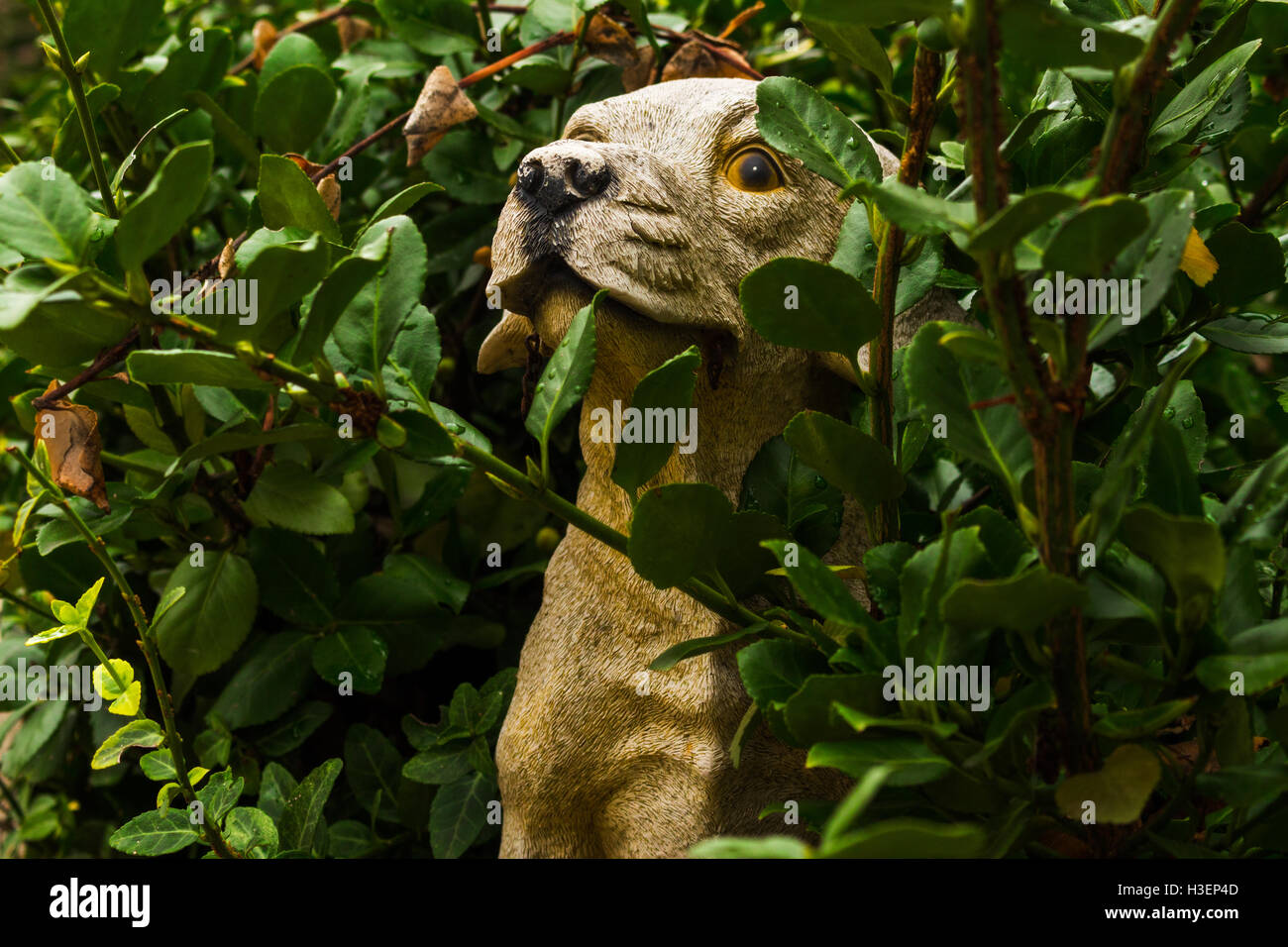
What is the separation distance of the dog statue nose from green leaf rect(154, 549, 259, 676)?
1.58 feet

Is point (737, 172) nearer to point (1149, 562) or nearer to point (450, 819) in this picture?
point (1149, 562)

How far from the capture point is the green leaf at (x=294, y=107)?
3.79 feet

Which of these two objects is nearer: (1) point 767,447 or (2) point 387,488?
(1) point 767,447

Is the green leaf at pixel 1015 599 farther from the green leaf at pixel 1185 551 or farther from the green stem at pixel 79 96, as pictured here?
the green stem at pixel 79 96

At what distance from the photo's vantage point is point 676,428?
29.6 inches

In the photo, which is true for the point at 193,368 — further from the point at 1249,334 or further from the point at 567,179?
the point at 1249,334

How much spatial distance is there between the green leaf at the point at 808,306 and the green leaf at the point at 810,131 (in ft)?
0.32

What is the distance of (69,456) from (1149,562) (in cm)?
80

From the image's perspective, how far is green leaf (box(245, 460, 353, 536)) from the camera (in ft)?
3.37

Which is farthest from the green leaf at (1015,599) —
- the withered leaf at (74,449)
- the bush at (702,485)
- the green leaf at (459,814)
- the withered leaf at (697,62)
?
the withered leaf at (697,62)

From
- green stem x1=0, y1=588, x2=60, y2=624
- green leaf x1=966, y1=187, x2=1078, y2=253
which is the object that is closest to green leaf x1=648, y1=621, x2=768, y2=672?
green leaf x1=966, y1=187, x2=1078, y2=253

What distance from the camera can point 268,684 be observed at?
1.10 meters

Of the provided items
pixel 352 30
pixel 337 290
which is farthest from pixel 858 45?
pixel 352 30
